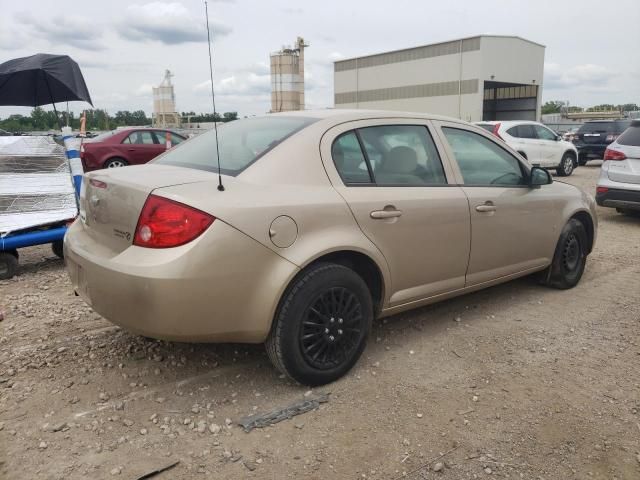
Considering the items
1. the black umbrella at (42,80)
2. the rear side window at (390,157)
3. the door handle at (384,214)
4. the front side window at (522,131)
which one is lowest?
the front side window at (522,131)

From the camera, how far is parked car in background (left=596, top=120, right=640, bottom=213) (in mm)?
7840

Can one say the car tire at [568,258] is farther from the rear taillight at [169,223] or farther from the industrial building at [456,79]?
the industrial building at [456,79]

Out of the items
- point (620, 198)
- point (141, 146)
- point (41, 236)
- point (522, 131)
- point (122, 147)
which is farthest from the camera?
point (522, 131)

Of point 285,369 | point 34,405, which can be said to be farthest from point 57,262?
point 285,369

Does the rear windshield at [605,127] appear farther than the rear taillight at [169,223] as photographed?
Yes

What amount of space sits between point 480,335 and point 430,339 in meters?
0.38

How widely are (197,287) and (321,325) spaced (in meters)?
0.77

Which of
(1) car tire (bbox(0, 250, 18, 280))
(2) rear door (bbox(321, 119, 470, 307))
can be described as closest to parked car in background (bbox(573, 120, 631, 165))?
(2) rear door (bbox(321, 119, 470, 307))

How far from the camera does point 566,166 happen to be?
15.6 meters

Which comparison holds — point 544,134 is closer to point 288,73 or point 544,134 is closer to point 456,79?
point 456,79

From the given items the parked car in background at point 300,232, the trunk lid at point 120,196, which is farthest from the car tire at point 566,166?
the trunk lid at point 120,196

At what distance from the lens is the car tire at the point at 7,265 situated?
17.0ft

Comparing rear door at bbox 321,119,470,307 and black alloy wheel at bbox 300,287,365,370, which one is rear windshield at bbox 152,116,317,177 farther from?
black alloy wheel at bbox 300,287,365,370

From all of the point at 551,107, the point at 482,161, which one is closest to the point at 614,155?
the point at 482,161
